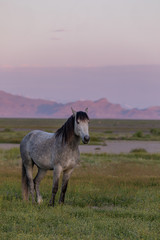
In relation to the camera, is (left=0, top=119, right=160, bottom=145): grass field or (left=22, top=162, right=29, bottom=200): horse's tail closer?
(left=22, top=162, right=29, bottom=200): horse's tail

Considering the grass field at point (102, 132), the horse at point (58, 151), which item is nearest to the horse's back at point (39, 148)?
the horse at point (58, 151)

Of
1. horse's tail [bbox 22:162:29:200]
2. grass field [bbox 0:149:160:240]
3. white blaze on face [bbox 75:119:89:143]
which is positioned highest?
white blaze on face [bbox 75:119:89:143]

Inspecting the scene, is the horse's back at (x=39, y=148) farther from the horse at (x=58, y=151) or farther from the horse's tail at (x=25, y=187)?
the horse's tail at (x=25, y=187)

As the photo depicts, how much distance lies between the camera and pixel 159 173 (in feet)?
60.7

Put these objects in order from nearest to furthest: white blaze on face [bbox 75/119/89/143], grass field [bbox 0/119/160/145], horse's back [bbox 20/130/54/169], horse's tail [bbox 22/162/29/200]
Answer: white blaze on face [bbox 75/119/89/143] < horse's back [bbox 20/130/54/169] < horse's tail [bbox 22/162/29/200] < grass field [bbox 0/119/160/145]

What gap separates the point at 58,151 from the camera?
28.9 feet

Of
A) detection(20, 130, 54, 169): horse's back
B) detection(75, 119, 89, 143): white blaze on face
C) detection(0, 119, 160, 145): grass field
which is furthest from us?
detection(0, 119, 160, 145): grass field

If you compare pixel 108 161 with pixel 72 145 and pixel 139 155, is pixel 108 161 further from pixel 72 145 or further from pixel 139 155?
pixel 72 145

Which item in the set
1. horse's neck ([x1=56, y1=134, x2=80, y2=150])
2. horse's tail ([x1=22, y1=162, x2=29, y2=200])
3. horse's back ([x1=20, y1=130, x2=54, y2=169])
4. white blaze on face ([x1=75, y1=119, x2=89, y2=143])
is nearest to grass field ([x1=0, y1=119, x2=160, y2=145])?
horse's neck ([x1=56, y1=134, x2=80, y2=150])

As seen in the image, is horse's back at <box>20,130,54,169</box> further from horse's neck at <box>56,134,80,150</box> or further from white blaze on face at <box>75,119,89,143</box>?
white blaze on face at <box>75,119,89,143</box>

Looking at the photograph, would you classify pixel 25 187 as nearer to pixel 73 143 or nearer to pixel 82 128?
pixel 73 143

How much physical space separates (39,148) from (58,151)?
2.42ft

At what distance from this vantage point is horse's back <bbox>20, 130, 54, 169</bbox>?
29.9 ft

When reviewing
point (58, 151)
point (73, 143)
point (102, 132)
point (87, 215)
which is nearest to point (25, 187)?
point (58, 151)
